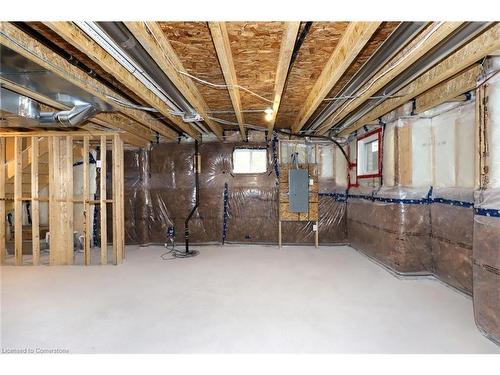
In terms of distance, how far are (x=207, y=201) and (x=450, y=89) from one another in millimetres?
4070

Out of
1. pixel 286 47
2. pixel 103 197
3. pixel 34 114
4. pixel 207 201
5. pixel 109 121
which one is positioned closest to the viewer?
pixel 286 47

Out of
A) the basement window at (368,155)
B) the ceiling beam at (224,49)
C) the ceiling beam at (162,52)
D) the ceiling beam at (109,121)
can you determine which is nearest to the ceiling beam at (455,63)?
the basement window at (368,155)

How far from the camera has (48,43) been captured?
2029 mm

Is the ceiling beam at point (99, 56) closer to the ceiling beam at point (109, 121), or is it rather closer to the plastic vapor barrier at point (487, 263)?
the ceiling beam at point (109, 121)

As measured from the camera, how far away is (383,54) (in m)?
2.01

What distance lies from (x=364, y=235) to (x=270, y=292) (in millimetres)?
2288

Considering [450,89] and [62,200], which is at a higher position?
[450,89]

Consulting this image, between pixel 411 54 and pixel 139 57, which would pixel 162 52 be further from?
pixel 411 54

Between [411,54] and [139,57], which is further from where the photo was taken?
[139,57]

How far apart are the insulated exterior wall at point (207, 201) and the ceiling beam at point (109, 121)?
71 centimetres

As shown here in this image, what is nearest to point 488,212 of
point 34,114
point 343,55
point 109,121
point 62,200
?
point 343,55

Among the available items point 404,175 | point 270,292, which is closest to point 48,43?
point 270,292

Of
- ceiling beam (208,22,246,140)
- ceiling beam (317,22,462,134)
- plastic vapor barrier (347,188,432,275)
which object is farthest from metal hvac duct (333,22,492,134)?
ceiling beam (208,22,246,140)

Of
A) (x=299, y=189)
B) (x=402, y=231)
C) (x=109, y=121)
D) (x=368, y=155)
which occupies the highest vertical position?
(x=109, y=121)
